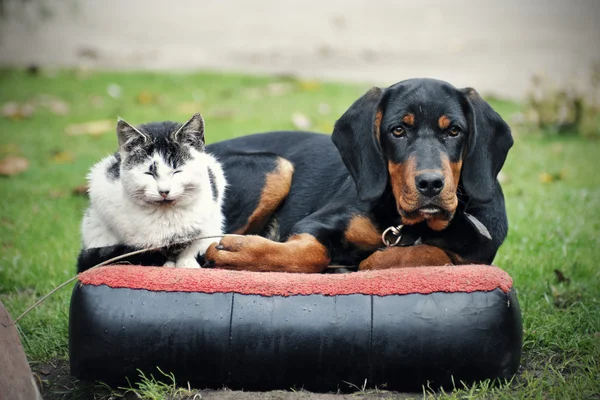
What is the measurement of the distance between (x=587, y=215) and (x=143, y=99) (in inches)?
257

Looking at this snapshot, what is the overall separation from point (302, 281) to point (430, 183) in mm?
803

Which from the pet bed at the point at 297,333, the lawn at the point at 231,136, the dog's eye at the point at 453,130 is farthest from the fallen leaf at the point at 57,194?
the dog's eye at the point at 453,130

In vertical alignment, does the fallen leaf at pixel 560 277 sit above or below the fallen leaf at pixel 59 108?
below

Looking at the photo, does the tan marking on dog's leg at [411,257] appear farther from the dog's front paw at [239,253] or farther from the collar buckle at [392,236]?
the dog's front paw at [239,253]

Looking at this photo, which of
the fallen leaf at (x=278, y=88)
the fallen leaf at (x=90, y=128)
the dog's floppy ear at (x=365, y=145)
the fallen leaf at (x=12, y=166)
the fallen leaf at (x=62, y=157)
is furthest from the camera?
the fallen leaf at (x=278, y=88)

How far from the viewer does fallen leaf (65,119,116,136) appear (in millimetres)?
9828

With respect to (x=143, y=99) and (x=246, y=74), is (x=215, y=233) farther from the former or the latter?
(x=246, y=74)

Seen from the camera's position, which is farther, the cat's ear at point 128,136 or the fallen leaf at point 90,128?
the fallen leaf at point 90,128

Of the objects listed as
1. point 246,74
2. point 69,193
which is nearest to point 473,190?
point 69,193

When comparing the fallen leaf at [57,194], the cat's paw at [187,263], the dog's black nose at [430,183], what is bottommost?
the fallen leaf at [57,194]

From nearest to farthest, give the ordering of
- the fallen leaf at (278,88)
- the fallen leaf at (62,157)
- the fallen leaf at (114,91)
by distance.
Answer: the fallen leaf at (62,157) < the fallen leaf at (114,91) < the fallen leaf at (278,88)

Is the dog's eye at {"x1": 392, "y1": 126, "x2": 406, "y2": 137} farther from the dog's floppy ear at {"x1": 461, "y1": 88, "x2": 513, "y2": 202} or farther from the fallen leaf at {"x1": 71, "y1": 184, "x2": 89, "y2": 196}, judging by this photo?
the fallen leaf at {"x1": 71, "y1": 184, "x2": 89, "y2": 196}

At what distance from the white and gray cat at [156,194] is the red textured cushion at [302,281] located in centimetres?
31

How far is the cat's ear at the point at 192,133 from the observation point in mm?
3943
